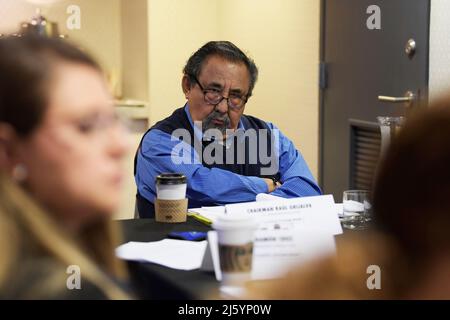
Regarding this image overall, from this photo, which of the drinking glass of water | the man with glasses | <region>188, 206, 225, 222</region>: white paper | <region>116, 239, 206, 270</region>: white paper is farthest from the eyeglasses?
<region>116, 239, 206, 270</region>: white paper

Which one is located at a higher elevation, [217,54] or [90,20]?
[90,20]

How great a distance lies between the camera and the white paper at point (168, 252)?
169cm

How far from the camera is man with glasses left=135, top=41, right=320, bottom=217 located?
2426 mm

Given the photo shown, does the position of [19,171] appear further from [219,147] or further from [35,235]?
[219,147]

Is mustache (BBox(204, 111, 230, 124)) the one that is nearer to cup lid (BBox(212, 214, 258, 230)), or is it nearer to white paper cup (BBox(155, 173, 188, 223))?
white paper cup (BBox(155, 173, 188, 223))

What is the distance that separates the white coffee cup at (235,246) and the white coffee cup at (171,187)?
0.69 metres

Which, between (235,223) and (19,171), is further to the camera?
(235,223)

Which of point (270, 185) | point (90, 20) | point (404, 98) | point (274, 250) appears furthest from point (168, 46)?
point (274, 250)

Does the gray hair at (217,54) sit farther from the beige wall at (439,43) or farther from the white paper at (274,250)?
the white paper at (274,250)

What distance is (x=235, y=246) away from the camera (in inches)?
57.9

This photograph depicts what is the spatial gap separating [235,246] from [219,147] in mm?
1156

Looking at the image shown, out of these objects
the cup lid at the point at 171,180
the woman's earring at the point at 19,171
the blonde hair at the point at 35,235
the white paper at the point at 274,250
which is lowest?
the white paper at the point at 274,250

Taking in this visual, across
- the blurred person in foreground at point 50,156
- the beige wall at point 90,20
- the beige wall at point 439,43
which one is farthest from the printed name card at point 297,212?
the beige wall at point 90,20
